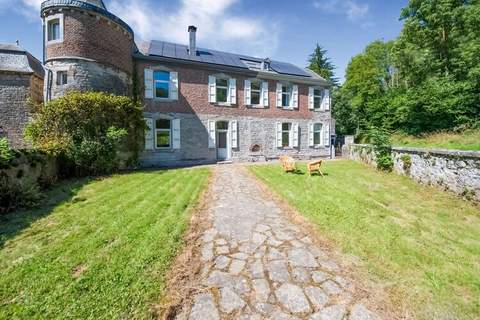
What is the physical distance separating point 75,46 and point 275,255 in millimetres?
11595

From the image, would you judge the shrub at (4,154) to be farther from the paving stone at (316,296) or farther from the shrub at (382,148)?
the shrub at (382,148)

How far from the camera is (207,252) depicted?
10.1 ft

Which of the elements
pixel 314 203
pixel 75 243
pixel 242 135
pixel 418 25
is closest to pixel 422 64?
pixel 418 25

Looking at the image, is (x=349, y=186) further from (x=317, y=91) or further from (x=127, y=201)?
(x=317, y=91)

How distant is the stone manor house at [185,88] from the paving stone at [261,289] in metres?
10.9

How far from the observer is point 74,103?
839 cm

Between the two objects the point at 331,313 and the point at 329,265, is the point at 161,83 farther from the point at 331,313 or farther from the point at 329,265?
the point at 331,313

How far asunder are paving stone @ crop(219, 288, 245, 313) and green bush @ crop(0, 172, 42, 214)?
4.92m

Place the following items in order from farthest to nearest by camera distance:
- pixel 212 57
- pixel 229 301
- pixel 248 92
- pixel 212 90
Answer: pixel 212 57
pixel 248 92
pixel 212 90
pixel 229 301

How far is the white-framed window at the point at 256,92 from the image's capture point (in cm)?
1505

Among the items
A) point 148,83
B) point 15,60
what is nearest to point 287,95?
point 148,83

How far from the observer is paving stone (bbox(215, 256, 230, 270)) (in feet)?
9.04

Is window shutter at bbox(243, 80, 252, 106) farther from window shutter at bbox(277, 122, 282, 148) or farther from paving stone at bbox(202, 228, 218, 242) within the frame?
paving stone at bbox(202, 228, 218, 242)

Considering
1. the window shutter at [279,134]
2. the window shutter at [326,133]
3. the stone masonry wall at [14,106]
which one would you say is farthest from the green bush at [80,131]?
the window shutter at [326,133]
